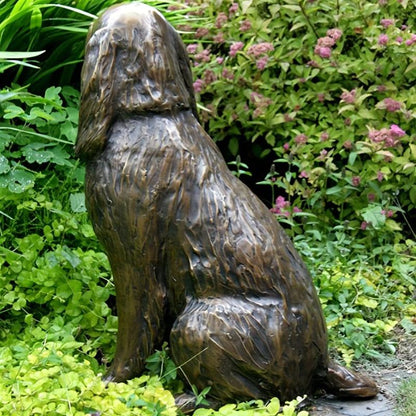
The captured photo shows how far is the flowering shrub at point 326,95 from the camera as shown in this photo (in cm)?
481

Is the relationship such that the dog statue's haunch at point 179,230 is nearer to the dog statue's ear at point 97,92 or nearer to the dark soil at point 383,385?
the dog statue's ear at point 97,92

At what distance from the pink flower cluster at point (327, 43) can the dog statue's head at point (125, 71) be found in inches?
86.3

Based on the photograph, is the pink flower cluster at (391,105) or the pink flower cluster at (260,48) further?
the pink flower cluster at (260,48)

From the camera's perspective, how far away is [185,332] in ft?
8.93

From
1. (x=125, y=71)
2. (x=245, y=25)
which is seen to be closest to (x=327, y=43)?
(x=245, y=25)

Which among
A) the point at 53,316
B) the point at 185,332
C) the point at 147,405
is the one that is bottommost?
the point at 53,316

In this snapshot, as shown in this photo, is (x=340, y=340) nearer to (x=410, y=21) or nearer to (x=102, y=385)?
(x=102, y=385)

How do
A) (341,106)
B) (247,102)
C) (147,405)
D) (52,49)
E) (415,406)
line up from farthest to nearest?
1. (247,102)
2. (341,106)
3. (52,49)
4. (415,406)
5. (147,405)

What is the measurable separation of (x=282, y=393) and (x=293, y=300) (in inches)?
14.0

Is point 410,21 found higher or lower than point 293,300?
higher

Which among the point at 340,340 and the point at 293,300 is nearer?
the point at 293,300

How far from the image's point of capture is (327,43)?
4.75 m

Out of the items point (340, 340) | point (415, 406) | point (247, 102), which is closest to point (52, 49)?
point (247, 102)

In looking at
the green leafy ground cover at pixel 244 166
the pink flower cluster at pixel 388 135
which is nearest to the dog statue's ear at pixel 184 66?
the green leafy ground cover at pixel 244 166
